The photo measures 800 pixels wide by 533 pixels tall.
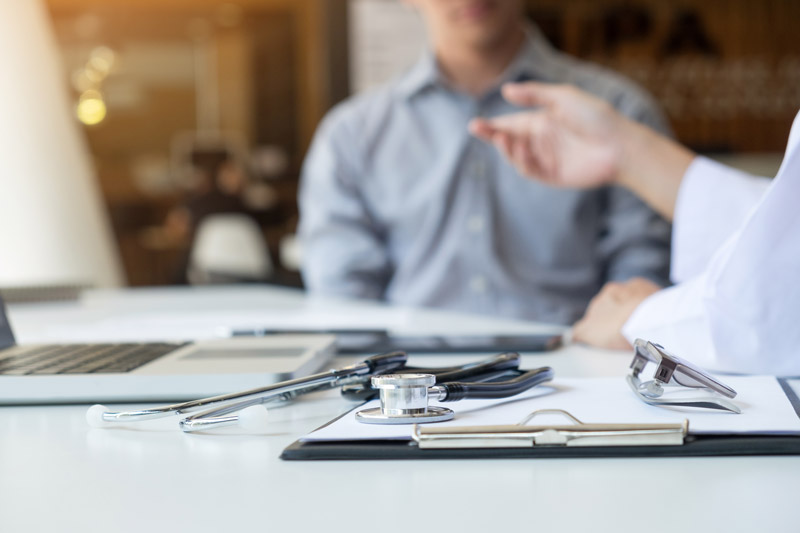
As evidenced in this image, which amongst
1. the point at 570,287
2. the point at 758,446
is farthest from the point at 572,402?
the point at 570,287

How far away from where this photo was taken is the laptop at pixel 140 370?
58 cm

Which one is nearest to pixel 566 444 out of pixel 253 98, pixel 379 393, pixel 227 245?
pixel 379 393

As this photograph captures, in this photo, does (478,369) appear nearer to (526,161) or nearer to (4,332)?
(4,332)

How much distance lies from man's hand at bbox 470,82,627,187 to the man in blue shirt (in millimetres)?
418

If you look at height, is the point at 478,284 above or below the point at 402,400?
below

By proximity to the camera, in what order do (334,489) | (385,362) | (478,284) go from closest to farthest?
1. (334,489)
2. (385,362)
3. (478,284)

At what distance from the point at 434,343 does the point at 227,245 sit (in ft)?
13.4

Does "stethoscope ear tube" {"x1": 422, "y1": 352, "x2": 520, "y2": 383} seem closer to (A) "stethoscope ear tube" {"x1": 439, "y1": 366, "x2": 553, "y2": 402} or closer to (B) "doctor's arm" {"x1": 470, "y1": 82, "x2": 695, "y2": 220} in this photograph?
(A) "stethoscope ear tube" {"x1": 439, "y1": 366, "x2": 553, "y2": 402}

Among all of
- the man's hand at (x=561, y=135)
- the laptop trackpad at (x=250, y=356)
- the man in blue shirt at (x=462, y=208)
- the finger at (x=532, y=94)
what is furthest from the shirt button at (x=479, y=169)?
the laptop trackpad at (x=250, y=356)

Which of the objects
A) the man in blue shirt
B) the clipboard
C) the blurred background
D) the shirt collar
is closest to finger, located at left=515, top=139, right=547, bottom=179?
the man in blue shirt

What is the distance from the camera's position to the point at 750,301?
59 centimetres

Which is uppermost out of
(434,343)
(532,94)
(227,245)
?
(532,94)

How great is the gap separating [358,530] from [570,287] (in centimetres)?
147

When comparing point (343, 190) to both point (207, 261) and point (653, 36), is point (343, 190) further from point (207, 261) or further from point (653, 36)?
point (653, 36)
